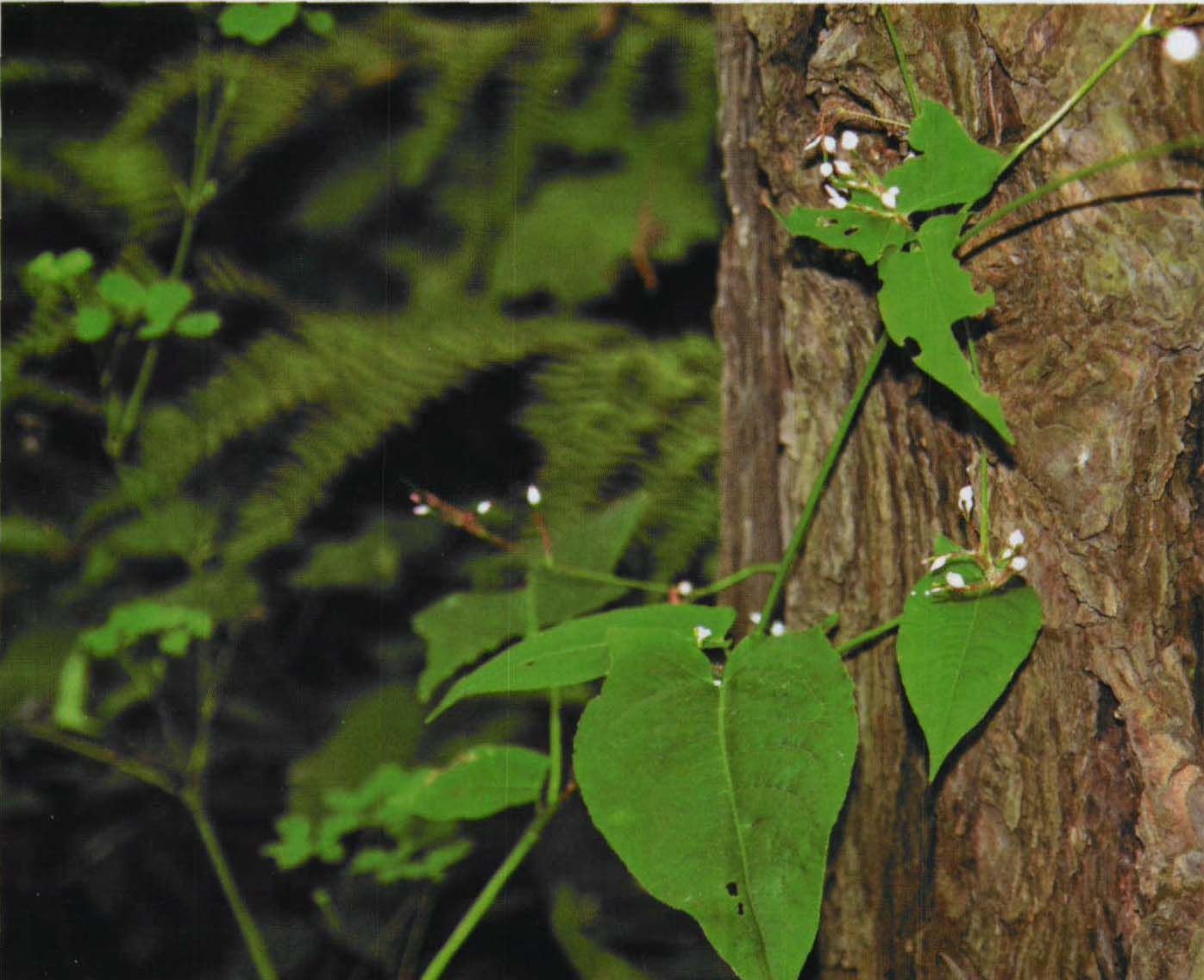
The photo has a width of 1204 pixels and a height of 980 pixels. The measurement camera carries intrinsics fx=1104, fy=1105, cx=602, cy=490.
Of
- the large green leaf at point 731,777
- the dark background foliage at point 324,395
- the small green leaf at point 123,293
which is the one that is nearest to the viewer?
the large green leaf at point 731,777

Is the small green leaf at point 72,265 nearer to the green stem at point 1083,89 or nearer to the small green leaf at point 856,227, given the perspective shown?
the small green leaf at point 856,227

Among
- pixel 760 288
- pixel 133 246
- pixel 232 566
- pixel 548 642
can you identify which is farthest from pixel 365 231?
pixel 548 642

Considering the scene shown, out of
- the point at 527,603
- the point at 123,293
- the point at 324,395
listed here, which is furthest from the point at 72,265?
the point at 527,603

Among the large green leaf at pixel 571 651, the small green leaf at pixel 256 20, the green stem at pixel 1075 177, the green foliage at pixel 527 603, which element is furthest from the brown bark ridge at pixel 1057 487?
the small green leaf at pixel 256 20

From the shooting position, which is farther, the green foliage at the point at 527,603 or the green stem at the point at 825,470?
the green foliage at the point at 527,603

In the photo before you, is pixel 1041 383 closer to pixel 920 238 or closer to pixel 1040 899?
pixel 920 238

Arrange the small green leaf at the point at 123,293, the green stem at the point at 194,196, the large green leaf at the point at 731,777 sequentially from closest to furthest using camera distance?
the large green leaf at the point at 731,777 < the small green leaf at the point at 123,293 < the green stem at the point at 194,196

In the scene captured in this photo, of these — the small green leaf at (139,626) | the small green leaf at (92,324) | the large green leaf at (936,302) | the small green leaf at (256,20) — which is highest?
the small green leaf at (256,20)

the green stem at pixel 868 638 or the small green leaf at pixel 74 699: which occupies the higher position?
the green stem at pixel 868 638
